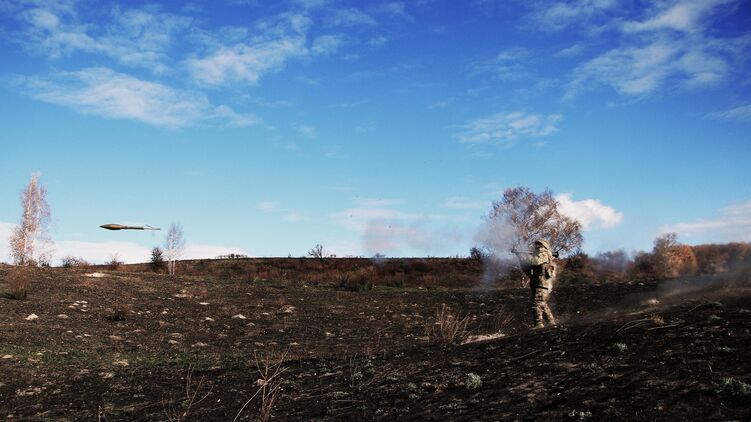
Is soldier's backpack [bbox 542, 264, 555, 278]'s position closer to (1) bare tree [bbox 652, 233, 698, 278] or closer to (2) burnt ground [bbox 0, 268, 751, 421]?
(2) burnt ground [bbox 0, 268, 751, 421]

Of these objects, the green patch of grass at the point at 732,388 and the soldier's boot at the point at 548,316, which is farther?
the soldier's boot at the point at 548,316

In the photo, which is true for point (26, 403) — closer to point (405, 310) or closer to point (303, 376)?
point (303, 376)

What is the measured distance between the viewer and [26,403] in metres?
8.95

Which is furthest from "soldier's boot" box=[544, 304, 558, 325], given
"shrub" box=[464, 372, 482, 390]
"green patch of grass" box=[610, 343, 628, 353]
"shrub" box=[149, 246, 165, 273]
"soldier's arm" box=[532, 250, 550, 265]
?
"shrub" box=[149, 246, 165, 273]

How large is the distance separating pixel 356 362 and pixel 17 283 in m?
12.7

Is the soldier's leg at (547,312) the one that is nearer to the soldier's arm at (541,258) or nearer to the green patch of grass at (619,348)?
the soldier's arm at (541,258)

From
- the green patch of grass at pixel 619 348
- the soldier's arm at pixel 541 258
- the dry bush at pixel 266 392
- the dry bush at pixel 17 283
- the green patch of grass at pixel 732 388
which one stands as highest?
the soldier's arm at pixel 541 258

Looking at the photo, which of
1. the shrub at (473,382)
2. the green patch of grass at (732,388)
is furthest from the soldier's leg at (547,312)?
the green patch of grass at (732,388)

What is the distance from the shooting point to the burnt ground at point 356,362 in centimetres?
634

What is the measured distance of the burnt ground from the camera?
6.34 meters

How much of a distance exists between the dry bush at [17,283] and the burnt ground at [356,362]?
0.34 meters

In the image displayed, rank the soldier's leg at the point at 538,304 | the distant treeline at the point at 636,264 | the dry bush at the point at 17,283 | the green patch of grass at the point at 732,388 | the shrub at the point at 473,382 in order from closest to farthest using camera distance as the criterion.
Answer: the green patch of grass at the point at 732,388
the shrub at the point at 473,382
the soldier's leg at the point at 538,304
the dry bush at the point at 17,283
the distant treeline at the point at 636,264

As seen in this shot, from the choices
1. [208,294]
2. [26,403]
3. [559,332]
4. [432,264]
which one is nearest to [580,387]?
[559,332]

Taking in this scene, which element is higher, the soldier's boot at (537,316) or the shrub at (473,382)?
the soldier's boot at (537,316)
